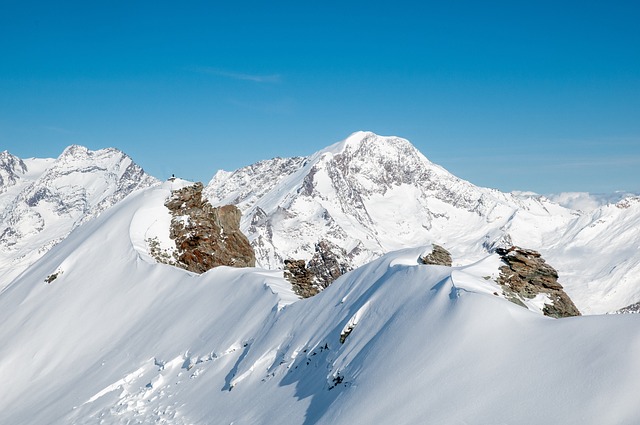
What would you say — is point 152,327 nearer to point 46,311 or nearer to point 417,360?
point 46,311

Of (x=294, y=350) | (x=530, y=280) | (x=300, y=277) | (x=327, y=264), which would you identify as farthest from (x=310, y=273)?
(x=530, y=280)

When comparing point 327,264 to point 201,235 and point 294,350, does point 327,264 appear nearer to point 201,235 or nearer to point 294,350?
point 201,235

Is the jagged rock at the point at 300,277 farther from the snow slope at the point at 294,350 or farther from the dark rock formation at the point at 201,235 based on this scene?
the dark rock formation at the point at 201,235

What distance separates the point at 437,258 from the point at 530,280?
10.8 feet

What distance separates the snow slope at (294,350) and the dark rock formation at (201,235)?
2931mm

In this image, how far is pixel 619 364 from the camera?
10.5m

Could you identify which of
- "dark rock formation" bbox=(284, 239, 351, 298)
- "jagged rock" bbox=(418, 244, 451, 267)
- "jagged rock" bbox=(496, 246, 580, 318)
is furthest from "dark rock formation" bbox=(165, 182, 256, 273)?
"jagged rock" bbox=(496, 246, 580, 318)

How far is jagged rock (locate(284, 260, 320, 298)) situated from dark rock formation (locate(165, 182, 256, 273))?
7852 millimetres

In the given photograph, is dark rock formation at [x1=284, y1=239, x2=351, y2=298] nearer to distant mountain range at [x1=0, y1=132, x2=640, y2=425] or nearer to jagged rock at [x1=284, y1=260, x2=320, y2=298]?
jagged rock at [x1=284, y1=260, x2=320, y2=298]

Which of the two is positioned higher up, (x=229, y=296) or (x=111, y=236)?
(x=111, y=236)

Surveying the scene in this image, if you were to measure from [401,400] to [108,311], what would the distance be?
69.5 ft

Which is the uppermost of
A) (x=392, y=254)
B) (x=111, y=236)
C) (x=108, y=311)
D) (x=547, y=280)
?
(x=111, y=236)

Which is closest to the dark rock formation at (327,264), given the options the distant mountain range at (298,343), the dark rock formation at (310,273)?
the dark rock formation at (310,273)

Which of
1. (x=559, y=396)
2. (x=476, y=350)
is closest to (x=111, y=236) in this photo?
(x=476, y=350)
